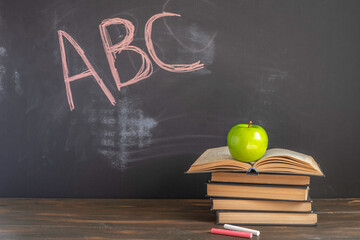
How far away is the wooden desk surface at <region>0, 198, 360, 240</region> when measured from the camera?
998 millimetres

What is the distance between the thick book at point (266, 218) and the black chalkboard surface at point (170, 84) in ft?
1.16

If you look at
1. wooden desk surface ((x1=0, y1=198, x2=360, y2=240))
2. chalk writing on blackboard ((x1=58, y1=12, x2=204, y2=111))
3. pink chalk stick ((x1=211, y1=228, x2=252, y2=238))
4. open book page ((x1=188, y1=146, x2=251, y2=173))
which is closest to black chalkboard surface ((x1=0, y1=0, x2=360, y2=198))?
chalk writing on blackboard ((x1=58, y1=12, x2=204, y2=111))

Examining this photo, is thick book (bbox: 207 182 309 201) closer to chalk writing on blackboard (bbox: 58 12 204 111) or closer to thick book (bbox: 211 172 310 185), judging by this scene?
thick book (bbox: 211 172 310 185)

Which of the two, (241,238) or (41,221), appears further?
(41,221)

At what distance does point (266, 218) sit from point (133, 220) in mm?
402

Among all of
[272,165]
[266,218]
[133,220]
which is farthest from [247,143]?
[133,220]

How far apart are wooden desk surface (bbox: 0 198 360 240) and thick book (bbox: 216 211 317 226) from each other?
0.07ft

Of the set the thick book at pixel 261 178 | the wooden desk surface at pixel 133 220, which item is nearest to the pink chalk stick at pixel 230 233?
the wooden desk surface at pixel 133 220

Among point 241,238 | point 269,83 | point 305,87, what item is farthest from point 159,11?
point 241,238

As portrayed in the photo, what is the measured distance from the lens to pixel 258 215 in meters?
1.06

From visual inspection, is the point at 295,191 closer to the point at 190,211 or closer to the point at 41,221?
the point at 190,211

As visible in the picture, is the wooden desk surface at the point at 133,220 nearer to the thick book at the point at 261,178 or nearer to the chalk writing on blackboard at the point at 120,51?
the thick book at the point at 261,178

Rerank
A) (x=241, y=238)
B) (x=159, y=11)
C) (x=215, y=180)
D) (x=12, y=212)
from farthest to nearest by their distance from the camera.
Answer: (x=159, y=11), (x=12, y=212), (x=215, y=180), (x=241, y=238)

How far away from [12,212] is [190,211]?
1.95ft
